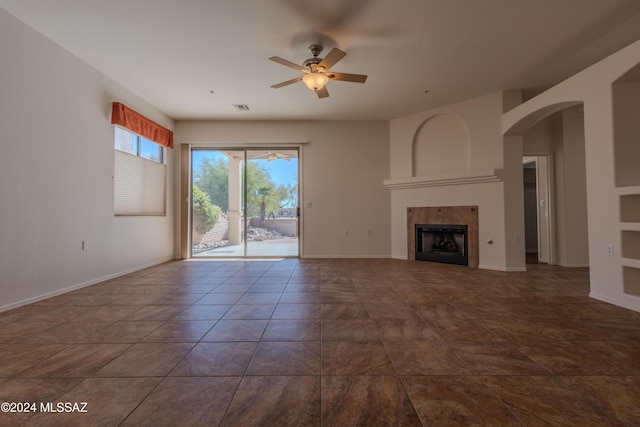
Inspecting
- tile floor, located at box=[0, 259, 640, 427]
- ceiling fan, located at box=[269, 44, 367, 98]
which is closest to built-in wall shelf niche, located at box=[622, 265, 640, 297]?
tile floor, located at box=[0, 259, 640, 427]

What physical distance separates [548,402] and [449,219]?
13.1 ft

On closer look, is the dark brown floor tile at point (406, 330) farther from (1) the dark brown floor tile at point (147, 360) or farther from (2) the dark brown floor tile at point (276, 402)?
(1) the dark brown floor tile at point (147, 360)

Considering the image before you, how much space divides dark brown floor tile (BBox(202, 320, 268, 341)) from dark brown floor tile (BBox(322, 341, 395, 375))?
0.56m

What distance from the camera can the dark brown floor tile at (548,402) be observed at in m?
1.16

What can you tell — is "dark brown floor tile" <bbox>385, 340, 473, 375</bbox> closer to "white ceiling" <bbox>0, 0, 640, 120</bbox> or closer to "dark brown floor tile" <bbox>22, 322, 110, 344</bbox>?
"dark brown floor tile" <bbox>22, 322, 110, 344</bbox>

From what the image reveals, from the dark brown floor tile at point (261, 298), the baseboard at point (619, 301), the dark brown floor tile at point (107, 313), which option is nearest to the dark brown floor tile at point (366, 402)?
the dark brown floor tile at point (261, 298)

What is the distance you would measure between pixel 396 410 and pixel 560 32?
4107 millimetres

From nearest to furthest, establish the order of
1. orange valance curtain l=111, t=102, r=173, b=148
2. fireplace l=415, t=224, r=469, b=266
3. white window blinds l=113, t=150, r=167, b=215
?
1. orange valance curtain l=111, t=102, r=173, b=148
2. white window blinds l=113, t=150, r=167, b=215
3. fireplace l=415, t=224, r=469, b=266

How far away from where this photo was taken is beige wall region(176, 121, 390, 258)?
225 inches

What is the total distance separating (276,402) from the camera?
4.19 ft

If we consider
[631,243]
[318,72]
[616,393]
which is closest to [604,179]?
[631,243]

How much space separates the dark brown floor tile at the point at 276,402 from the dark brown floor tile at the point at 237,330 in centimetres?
54

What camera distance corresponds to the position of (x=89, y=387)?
1.40 metres

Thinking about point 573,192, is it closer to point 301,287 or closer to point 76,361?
point 301,287
